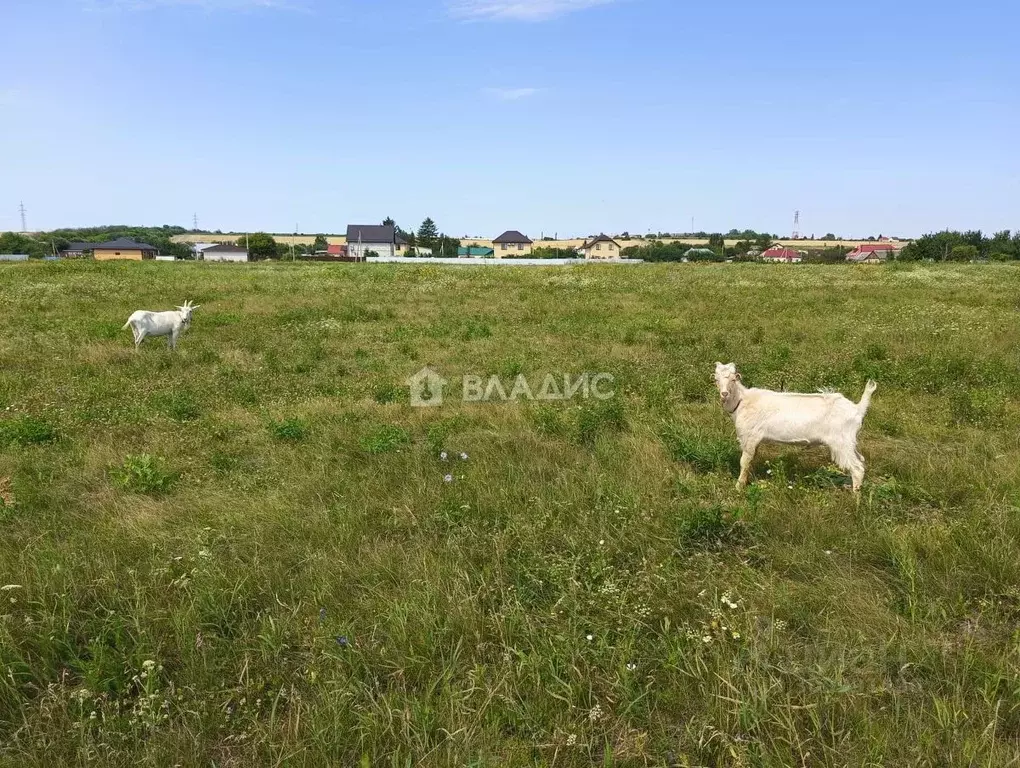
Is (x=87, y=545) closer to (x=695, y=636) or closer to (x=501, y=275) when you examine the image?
(x=695, y=636)

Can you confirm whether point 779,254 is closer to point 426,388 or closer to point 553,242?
point 553,242

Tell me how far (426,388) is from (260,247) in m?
108

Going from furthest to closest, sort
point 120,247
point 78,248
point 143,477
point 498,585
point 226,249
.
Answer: point 78,248 → point 226,249 → point 120,247 → point 143,477 → point 498,585

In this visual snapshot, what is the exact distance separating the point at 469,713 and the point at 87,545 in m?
3.34

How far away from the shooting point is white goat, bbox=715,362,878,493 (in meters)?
5.09

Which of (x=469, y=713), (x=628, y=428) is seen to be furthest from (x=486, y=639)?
(x=628, y=428)

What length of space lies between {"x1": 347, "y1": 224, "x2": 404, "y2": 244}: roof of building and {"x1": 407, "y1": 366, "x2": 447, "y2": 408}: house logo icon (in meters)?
115

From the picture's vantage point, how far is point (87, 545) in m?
4.29

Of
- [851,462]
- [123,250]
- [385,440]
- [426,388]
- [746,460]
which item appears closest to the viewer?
[851,462]

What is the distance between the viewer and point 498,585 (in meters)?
3.78

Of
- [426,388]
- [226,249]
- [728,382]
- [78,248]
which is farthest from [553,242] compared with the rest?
[728,382]

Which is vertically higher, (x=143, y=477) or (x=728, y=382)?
(x=728, y=382)

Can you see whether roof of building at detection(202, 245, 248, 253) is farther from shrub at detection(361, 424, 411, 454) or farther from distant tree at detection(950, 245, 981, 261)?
distant tree at detection(950, 245, 981, 261)

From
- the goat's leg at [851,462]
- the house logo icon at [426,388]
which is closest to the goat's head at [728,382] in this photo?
the goat's leg at [851,462]
